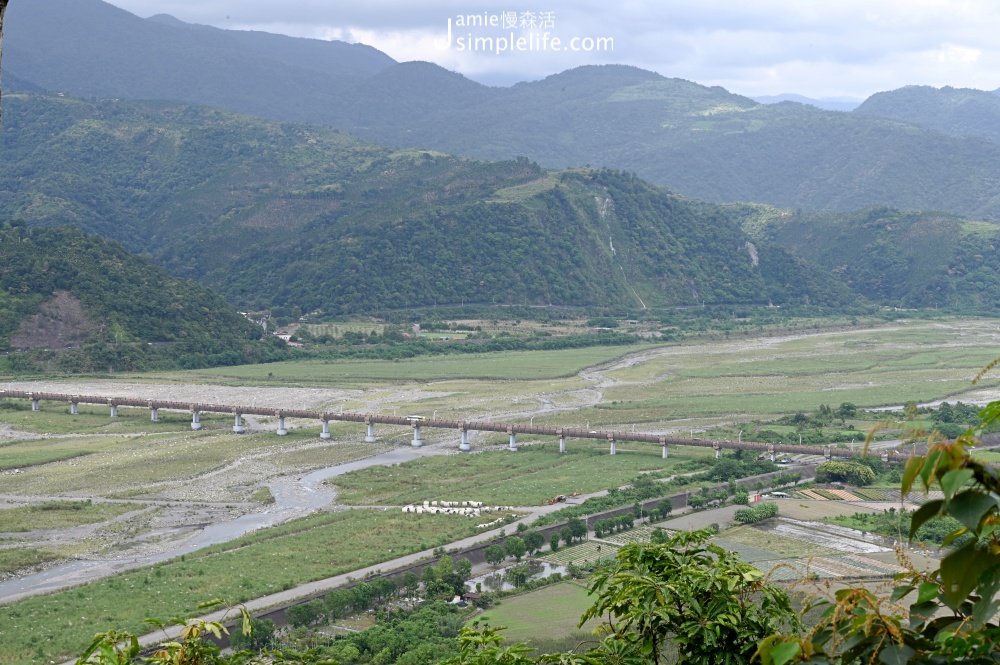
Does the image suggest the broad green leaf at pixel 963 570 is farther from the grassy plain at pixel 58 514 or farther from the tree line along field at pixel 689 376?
the tree line along field at pixel 689 376

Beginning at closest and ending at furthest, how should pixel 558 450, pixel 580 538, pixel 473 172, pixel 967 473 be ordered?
pixel 967 473
pixel 580 538
pixel 558 450
pixel 473 172

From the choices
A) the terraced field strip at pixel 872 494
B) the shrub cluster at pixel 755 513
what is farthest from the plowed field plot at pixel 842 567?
the terraced field strip at pixel 872 494

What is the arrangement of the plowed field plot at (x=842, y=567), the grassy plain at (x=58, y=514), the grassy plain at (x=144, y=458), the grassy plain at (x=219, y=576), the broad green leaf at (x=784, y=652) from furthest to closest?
the grassy plain at (x=144, y=458) → the grassy plain at (x=58, y=514) → the plowed field plot at (x=842, y=567) → the grassy plain at (x=219, y=576) → the broad green leaf at (x=784, y=652)

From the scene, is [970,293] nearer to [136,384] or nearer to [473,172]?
[473,172]

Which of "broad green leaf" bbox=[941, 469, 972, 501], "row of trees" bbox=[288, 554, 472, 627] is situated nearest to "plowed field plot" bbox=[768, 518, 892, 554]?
"row of trees" bbox=[288, 554, 472, 627]

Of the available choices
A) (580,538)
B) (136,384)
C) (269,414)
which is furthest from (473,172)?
(580,538)

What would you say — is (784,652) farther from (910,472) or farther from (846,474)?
(846,474)

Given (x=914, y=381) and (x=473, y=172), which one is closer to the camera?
(x=914, y=381)
